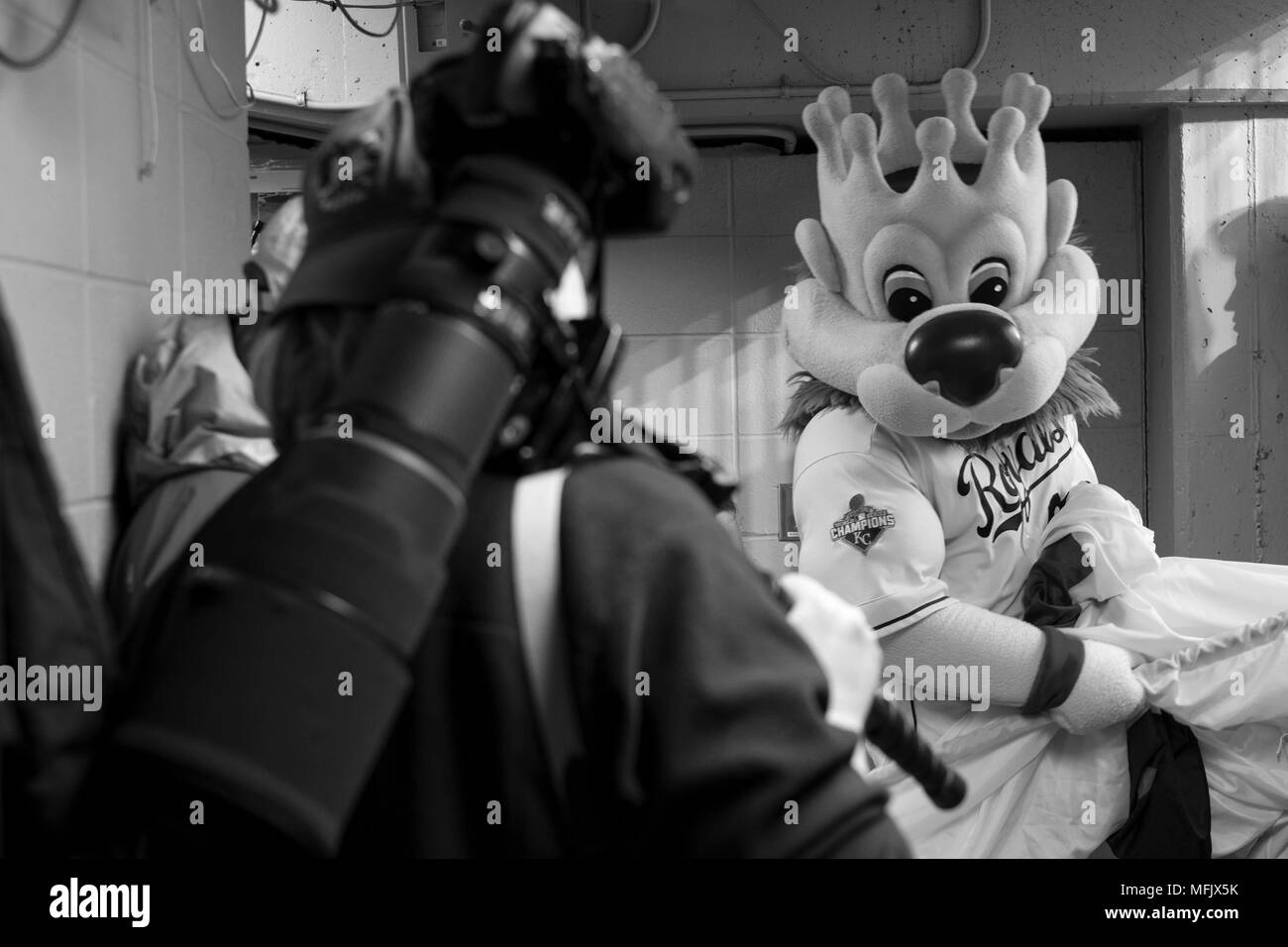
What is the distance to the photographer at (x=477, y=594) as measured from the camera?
0.36 metres

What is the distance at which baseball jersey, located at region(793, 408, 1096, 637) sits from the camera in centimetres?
134

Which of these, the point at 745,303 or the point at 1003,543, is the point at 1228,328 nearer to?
the point at 745,303

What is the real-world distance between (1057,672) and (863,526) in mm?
270

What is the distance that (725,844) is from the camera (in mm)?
384

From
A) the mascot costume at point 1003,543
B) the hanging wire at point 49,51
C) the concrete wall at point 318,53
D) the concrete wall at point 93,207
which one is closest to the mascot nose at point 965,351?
the mascot costume at point 1003,543

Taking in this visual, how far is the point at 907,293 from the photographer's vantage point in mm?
1424

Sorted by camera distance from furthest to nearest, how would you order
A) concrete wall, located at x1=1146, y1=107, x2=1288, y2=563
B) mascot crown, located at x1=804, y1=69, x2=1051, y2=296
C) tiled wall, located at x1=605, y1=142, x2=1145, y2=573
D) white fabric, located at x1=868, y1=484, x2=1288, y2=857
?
tiled wall, located at x1=605, y1=142, x2=1145, y2=573 < concrete wall, located at x1=1146, y1=107, x2=1288, y2=563 < mascot crown, located at x1=804, y1=69, x2=1051, y2=296 < white fabric, located at x1=868, y1=484, x2=1288, y2=857

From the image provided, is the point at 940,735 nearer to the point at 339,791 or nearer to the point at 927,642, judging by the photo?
the point at 927,642

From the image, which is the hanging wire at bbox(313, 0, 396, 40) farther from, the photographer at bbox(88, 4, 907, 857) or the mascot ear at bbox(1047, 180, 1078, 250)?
the photographer at bbox(88, 4, 907, 857)

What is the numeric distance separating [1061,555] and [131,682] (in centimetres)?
121

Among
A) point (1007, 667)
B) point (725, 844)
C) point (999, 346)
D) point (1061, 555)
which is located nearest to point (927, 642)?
point (1007, 667)

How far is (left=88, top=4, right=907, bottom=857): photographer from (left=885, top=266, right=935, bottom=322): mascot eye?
3.35 feet

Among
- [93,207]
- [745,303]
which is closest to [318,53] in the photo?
[745,303]

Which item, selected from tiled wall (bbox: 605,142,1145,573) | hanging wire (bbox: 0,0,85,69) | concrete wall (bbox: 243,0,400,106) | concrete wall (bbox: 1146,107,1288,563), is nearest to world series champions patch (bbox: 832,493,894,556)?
hanging wire (bbox: 0,0,85,69)
